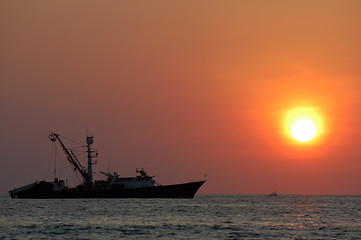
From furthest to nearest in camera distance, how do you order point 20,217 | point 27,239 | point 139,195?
point 139,195
point 20,217
point 27,239

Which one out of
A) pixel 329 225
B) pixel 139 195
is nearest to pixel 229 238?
pixel 329 225

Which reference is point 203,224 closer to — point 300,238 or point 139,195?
point 300,238

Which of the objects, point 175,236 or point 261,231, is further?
point 261,231

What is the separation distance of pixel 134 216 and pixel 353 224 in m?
33.7

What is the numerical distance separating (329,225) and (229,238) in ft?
90.7

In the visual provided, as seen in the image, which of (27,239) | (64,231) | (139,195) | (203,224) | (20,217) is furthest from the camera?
(139,195)

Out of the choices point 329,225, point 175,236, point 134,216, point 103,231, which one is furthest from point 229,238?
point 134,216

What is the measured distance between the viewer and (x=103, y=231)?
78500 millimetres

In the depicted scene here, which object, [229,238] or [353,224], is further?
[353,224]

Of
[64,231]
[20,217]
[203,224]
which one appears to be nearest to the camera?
[64,231]

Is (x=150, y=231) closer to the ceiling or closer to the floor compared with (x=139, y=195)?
closer to the floor

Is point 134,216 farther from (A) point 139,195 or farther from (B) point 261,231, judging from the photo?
(A) point 139,195

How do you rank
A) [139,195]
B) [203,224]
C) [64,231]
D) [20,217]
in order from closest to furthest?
1. [64,231]
2. [203,224]
3. [20,217]
4. [139,195]

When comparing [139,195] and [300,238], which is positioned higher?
[139,195]
